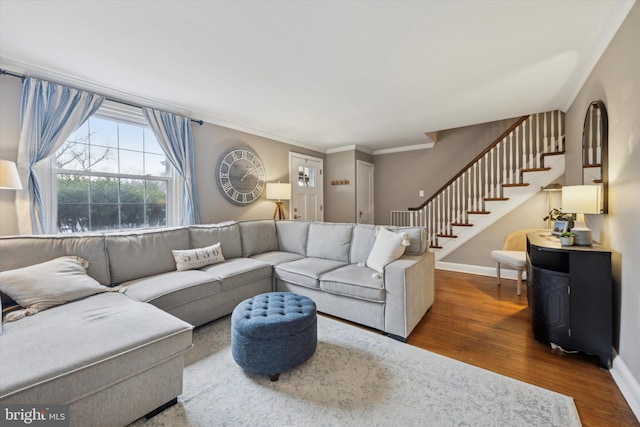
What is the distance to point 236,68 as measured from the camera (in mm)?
2402

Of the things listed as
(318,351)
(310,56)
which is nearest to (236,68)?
(310,56)

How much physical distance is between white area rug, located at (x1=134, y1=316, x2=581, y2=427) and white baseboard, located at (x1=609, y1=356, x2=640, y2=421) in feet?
1.03

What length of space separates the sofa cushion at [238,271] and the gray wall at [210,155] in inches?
46.0

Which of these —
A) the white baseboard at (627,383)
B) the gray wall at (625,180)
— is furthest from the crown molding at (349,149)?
the white baseboard at (627,383)

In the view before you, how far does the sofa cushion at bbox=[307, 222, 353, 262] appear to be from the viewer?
125 inches

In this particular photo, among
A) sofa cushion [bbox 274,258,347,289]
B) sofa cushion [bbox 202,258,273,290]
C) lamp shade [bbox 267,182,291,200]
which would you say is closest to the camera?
sofa cushion [bbox 202,258,273,290]

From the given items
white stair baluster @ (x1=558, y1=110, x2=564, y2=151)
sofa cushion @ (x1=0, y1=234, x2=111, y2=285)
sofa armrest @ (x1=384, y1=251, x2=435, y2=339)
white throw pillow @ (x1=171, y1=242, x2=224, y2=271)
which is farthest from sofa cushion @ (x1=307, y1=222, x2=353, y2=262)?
white stair baluster @ (x1=558, y1=110, x2=564, y2=151)

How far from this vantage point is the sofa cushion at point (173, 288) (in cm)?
209

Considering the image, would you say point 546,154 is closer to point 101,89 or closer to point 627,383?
point 627,383

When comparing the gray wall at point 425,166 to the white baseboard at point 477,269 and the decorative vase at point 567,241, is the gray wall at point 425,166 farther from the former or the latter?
the decorative vase at point 567,241

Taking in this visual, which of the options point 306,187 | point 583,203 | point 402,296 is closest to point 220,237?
point 402,296

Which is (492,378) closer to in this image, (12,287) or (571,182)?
(571,182)

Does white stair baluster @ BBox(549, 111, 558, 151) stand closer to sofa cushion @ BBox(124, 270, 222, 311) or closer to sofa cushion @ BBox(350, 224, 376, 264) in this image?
sofa cushion @ BBox(350, 224, 376, 264)

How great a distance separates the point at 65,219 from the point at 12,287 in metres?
1.14
